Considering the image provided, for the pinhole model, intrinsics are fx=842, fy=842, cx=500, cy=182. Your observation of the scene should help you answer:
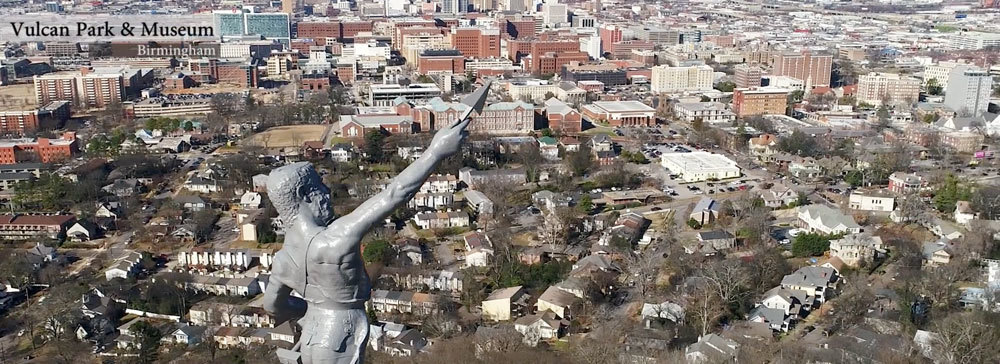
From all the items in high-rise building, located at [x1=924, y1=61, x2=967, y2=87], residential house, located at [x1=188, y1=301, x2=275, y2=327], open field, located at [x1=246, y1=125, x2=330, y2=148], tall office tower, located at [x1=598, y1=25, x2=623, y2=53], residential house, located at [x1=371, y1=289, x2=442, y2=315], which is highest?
tall office tower, located at [x1=598, y1=25, x2=623, y2=53]

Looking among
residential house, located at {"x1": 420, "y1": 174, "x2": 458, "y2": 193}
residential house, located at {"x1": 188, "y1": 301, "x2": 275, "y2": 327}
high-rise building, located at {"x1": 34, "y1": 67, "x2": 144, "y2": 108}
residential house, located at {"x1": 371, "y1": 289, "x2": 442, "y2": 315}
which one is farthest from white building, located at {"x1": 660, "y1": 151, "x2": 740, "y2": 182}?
high-rise building, located at {"x1": 34, "y1": 67, "x2": 144, "y2": 108}

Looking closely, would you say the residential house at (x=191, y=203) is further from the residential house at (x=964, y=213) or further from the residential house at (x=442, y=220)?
the residential house at (x=964, y=213)

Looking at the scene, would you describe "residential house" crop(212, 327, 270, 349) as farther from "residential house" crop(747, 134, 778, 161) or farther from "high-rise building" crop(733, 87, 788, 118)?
"high-rise building" crop(733, 87, 788, 118)

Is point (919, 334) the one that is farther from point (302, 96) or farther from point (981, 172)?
point (302, 96)

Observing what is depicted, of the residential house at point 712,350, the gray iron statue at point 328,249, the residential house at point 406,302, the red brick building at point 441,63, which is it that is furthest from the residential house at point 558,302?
the red brick building at point 441,63

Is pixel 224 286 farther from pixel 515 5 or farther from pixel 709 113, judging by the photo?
pixel 515 5

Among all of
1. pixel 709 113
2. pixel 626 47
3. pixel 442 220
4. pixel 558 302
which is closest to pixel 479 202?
pixel 442 220

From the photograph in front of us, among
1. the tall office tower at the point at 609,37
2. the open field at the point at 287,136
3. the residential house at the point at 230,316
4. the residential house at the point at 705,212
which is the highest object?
the tall office tower at the point at 609,37
